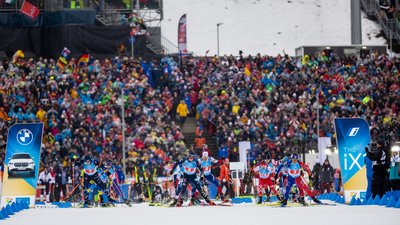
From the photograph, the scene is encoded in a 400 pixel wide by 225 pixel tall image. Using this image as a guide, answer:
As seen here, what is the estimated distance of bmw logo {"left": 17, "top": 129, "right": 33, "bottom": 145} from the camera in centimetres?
3756

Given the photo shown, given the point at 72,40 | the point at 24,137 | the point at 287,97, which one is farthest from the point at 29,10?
the point at 24,137

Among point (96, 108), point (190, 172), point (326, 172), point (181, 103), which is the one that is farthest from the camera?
point (181, 103)

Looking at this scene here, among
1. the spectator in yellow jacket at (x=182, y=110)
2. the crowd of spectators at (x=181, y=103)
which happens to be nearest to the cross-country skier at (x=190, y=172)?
the crowd of spectators at (x=181, y=103)

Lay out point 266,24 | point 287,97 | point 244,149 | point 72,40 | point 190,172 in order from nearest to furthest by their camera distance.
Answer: point 190,172 → point 244,149 → point 287,97 → point 72,40 → point 266,24

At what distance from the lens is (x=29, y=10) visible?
60.3 meters

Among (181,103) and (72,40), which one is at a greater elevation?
(72,40)

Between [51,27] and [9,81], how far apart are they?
965 cm

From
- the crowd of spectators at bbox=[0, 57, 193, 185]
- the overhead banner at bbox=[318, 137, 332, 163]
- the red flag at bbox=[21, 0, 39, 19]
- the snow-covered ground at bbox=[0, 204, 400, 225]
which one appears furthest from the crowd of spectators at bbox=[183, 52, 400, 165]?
the snow-covered ground at bbox=[0, 204, 400, 225]

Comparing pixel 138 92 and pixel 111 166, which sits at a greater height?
pixel 138 92

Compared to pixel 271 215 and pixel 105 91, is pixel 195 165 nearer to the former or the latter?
pixel 271 215

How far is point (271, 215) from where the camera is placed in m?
30.1

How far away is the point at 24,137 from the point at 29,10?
23928 millimetres

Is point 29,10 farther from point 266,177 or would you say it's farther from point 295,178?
point 295,178

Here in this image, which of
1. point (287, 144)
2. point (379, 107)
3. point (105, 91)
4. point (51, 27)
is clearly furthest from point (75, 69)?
point (379, 107)
